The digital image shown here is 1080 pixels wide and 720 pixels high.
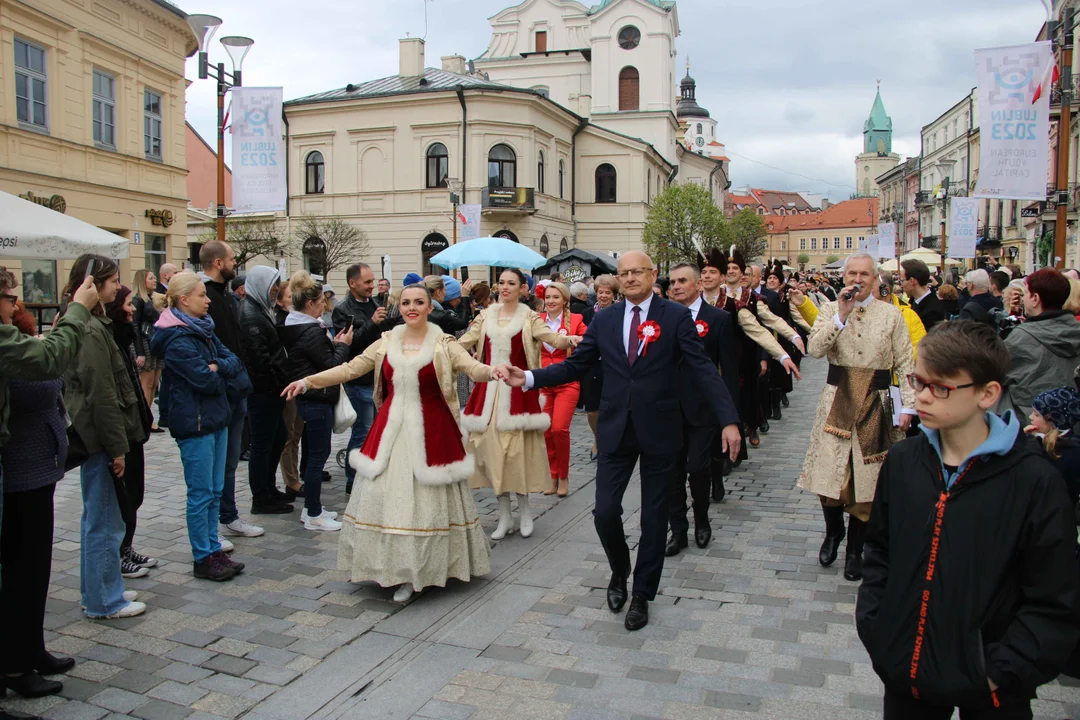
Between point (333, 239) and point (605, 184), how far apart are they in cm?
1596

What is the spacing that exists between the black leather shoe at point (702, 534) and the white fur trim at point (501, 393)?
4.78 ft

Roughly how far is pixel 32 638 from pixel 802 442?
8771mm

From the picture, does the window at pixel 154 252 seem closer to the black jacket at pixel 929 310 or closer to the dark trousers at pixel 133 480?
the dark trousers at pixel 133 480

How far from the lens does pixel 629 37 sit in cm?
5319

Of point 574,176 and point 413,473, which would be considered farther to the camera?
point 574,176

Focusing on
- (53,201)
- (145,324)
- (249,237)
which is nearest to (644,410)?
(145,324)

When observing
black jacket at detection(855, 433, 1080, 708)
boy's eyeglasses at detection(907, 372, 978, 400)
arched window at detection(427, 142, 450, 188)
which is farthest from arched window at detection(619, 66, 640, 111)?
black jacket at detection(855, 433, 1080, 708)

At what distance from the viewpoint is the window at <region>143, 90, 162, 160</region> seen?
21812 mm

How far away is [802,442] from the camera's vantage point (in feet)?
34.7

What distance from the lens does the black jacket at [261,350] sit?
22.3 ft

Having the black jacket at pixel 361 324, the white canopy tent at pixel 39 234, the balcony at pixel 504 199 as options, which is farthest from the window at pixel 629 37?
the white canopy tent at pixel 39 234

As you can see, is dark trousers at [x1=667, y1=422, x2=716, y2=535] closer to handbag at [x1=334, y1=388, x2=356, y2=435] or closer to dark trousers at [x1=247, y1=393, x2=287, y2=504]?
handbag at [x1=334, y1=388, x2=356, y2=435]

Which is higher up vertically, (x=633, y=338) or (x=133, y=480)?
(x=633, y=338)

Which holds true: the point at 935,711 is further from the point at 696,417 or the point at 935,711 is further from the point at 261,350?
the point at 261,350
